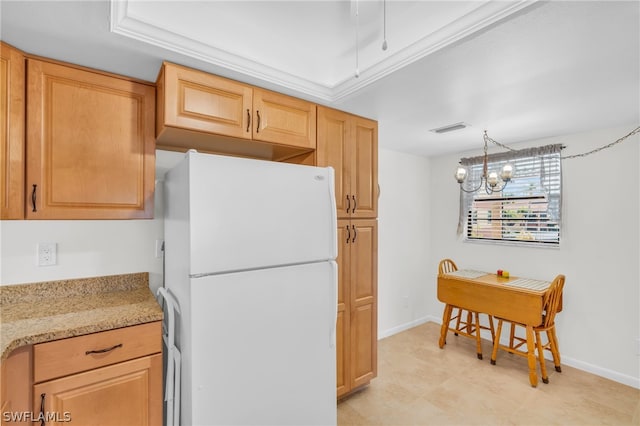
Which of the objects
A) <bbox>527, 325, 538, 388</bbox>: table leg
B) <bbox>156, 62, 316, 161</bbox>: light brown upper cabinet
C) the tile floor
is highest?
<bbox>156, 62, 316, 161</bbox>: light brown upper cabinet

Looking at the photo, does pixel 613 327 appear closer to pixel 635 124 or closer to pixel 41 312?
pixel 635 124

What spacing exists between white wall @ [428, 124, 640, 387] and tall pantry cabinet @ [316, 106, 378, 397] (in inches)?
67.0

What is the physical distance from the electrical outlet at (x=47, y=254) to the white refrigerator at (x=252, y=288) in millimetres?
614

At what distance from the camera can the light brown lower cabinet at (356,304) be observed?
2297 millimetres

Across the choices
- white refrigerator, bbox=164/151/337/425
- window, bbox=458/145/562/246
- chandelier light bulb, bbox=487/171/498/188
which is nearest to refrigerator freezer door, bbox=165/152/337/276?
white refrigerator, bbox=164/151/337/425

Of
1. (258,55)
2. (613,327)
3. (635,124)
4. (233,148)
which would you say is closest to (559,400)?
(613,327)

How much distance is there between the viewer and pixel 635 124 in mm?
2672

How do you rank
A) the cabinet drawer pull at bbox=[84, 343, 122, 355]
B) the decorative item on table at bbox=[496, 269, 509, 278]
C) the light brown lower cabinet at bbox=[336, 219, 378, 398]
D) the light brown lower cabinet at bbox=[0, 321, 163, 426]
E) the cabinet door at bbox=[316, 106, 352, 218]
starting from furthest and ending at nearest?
the decorative item on table at bbox=[496, 269, 509, 278] < the light brown lower cabinet at bbox=[336, 219, 378, 398] < the cabinet door at bbox=[316, 106, 352, 218] < the cabinet drawer pull at bbox=[84, 343, 122, 355] < the light brown lower cabinet at bbox=[0, 321, 163, 426]

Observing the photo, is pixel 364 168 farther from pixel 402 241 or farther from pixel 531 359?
pixel 531 359

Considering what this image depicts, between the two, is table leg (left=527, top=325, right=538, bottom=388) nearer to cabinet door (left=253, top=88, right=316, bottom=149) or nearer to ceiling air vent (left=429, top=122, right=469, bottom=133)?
ceiling air vent (left=429, top=122, right=469, bottom=133)

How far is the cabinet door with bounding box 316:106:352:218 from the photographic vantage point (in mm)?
2184

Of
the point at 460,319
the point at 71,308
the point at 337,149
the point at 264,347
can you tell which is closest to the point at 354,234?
the point at 337,149

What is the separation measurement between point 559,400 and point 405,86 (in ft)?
8.83

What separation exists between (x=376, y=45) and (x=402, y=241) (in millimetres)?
2651
